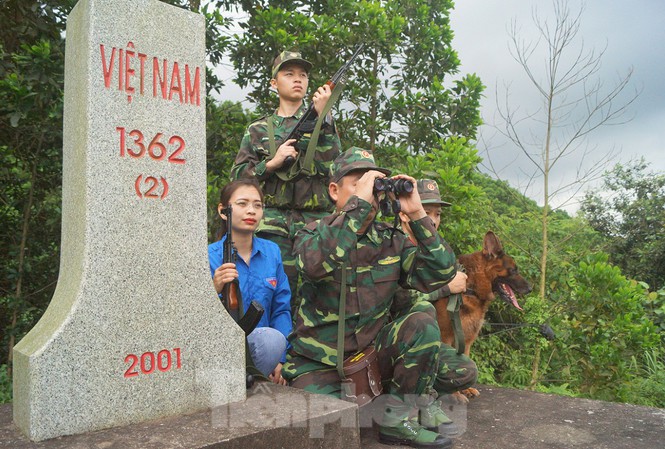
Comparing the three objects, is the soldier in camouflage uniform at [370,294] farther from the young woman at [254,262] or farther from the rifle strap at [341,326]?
the young woman at [254,262]

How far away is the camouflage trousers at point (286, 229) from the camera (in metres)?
3.95

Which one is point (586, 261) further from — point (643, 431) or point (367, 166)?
point (367, 166)

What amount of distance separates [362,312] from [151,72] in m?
1.57

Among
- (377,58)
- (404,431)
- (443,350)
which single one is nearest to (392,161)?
(377,58)

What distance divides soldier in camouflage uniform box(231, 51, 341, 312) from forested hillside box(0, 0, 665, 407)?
4.50 ft

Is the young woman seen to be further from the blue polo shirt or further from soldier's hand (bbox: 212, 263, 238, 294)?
soldier's hand (bbox: 212, 263, 238, 294)

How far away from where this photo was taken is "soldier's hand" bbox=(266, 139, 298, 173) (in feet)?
13.0

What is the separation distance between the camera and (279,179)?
409cm

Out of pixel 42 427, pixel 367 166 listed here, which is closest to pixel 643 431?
pixel 367 166

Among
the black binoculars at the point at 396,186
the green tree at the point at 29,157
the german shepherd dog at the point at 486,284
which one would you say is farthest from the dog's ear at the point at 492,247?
the green tree at the point at 29,157

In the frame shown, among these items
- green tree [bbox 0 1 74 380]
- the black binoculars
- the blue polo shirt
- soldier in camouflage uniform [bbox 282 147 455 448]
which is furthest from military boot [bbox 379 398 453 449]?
green tree [bbox 0 1 74 380]

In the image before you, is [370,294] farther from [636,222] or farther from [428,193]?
[636,222]

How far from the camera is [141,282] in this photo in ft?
7.97

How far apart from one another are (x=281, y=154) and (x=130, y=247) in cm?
172
